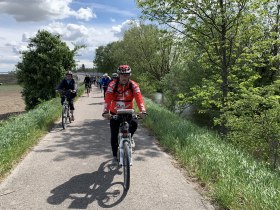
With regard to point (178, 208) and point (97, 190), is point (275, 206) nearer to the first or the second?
point (178, 208)

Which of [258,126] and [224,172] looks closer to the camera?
[224,172]

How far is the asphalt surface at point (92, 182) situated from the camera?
479 centimetres

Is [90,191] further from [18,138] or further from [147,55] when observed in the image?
[147,55]

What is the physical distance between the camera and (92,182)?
5.70m

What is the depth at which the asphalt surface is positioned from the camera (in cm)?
479

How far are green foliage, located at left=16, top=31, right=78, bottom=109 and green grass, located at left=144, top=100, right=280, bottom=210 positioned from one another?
55.4 ft

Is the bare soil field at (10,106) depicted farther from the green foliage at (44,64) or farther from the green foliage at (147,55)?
the green foliage at (147,55)

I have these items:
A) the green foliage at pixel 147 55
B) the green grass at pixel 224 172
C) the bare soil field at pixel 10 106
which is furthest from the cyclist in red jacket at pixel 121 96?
the green foliage at pixel 147 55

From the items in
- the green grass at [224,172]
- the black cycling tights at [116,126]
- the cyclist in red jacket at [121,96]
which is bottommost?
the green grass at [224,172]

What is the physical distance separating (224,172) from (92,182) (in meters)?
2.26

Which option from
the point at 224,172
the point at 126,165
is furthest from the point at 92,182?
the point at 224,172

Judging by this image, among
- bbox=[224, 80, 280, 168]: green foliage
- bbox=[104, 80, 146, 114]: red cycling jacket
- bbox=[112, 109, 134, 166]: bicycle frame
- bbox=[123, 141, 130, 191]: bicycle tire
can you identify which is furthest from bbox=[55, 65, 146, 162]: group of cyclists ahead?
bbox=[224, 80, 280, 168]: green foliage

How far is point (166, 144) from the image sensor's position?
8.53m

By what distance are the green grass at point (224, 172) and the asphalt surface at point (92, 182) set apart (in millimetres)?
270
